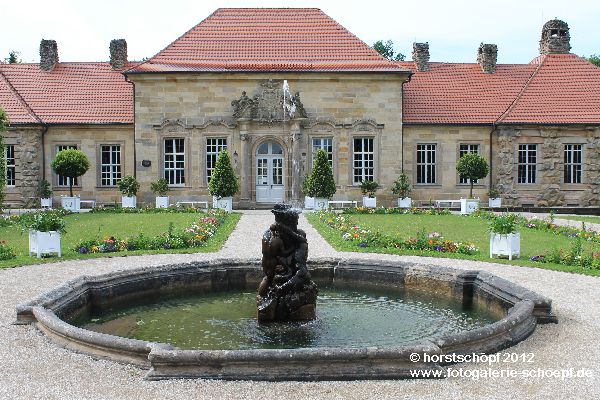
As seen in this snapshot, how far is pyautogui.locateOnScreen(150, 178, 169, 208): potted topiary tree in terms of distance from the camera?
93.5 ft

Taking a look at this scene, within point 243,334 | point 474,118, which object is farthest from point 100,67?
point 243,334

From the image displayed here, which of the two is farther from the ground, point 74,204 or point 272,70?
point 272,70

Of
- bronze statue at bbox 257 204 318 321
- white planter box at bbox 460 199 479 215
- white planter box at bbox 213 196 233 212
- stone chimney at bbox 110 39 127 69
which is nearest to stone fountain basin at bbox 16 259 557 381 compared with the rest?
bronze statue at bbox 257 204 318 321

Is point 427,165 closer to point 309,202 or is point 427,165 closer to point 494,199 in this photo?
point 494,199

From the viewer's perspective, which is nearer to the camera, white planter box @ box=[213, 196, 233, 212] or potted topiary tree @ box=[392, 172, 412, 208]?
white planter box @ box=[213, 196, 233, 212]

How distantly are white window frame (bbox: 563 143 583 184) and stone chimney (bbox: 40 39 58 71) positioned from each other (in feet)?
83.0

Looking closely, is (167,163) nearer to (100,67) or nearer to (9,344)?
(100,67)

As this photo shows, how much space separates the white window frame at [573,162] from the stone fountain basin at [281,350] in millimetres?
21981

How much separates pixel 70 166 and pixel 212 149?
592 cm

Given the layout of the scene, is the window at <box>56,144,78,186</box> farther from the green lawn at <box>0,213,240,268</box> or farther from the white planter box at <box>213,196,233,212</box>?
the white planter box at <box>213,196,233,212</box>

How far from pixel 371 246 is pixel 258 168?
14207mm

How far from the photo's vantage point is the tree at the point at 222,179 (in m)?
27.1

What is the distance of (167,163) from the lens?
97.3 ft

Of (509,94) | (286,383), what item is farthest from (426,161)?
(286,383)
